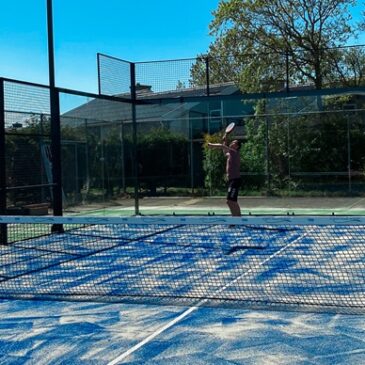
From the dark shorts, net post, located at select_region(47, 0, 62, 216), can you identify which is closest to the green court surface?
net post, located at select_region(47, 0, 62, 216)

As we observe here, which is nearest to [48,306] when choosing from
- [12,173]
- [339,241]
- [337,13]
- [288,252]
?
[288,252]

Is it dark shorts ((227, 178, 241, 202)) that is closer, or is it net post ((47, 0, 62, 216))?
net post ((47, 0, 62, 216))

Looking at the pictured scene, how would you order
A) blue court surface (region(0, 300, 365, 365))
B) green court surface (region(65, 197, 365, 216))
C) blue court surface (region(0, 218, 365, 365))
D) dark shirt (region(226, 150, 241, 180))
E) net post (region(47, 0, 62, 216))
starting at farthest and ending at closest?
1. green court surface (region(65, 197, 365, 216))
2. dark shirt (region(226, 150, 241, 180))
3. net post (region(47, 0, 62, 216))
4. blue court surface (region(0, 218, 365, 365))
5. blue court surface (region(0, 300, 365, 365))

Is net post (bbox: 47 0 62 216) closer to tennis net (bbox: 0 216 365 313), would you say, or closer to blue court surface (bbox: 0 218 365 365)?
tennis net (bbox: 0 216 365 313)

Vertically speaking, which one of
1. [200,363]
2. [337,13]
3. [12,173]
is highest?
[337,13]

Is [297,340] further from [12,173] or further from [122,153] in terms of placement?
[122,153]

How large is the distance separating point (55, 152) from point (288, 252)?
5399 millimetres

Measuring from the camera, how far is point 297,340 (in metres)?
4.82

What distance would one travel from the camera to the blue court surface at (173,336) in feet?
14.8

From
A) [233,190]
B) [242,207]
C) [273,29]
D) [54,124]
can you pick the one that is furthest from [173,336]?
[273,29]

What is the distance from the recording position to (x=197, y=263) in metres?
8.21

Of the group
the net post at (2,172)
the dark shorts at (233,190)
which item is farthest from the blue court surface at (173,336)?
the dark shorts at (233,190)

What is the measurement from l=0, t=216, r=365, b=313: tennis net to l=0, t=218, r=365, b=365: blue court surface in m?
0.02

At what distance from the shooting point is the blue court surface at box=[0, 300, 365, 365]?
4.51 m
